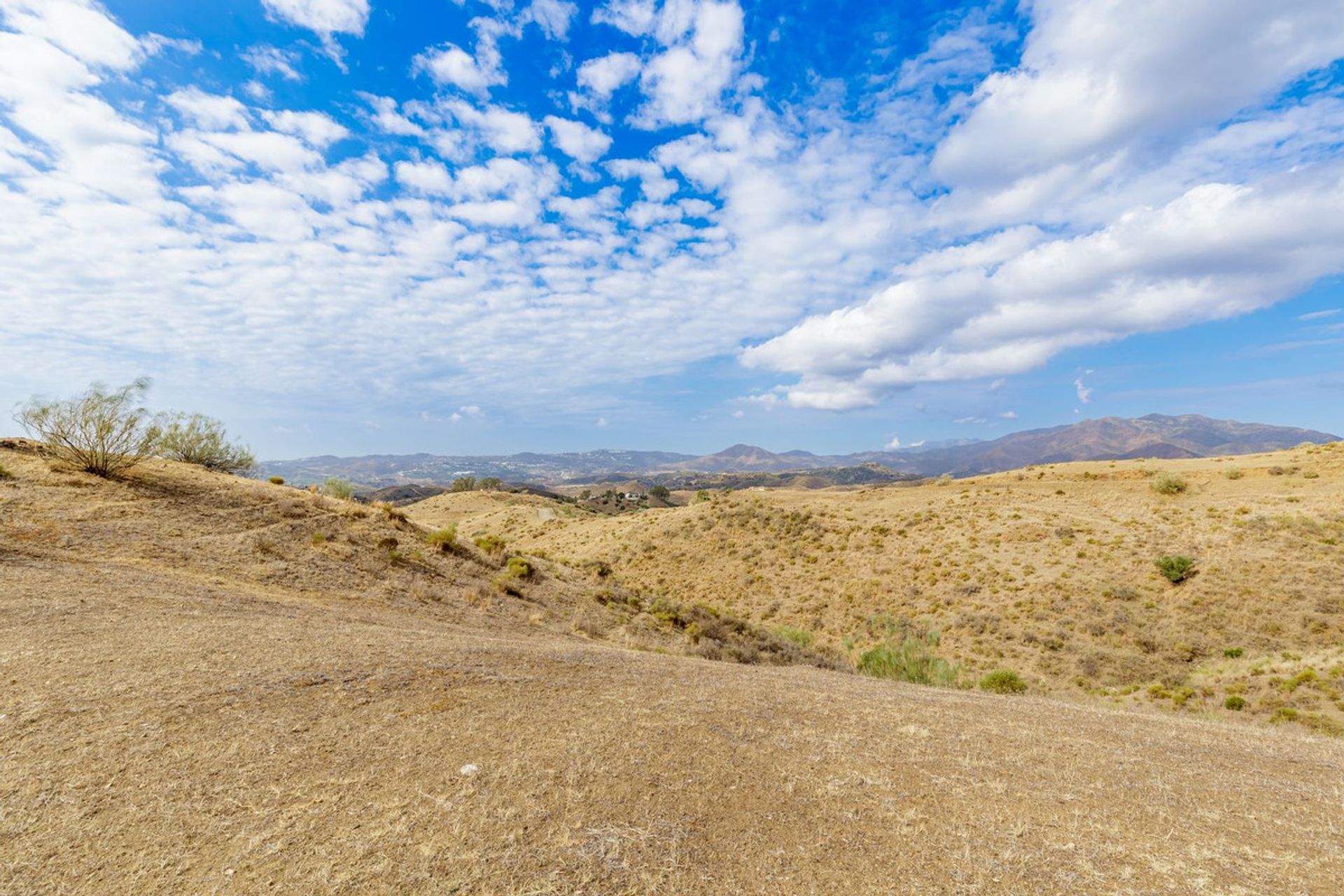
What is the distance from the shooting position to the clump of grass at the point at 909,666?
1934 cm

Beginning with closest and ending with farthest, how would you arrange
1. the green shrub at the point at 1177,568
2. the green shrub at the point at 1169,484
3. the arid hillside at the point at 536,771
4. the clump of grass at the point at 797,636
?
the arid hillside at the point at 536,771, the clump of grass at the point at 797,636, the green shrub at the point at 1177,568, the green shrub at the point at 1169,484

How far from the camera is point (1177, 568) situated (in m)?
27.1

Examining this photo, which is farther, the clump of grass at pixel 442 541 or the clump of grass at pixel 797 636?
the clump of grass at pixel 797 636

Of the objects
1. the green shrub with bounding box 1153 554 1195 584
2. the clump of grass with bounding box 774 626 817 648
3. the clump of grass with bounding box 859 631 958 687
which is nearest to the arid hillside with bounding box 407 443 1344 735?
the clump of grass with bounding box 774 626 817 648

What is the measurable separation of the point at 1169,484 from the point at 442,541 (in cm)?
4630

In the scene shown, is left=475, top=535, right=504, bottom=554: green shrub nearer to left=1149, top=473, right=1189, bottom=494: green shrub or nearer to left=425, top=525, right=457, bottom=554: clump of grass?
left=425, top=525, right=457, bottom=554: clump of grass

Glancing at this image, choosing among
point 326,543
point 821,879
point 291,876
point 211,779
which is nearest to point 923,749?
point 821,879

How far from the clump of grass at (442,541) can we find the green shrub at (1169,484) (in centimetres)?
4561

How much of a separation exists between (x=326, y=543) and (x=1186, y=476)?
54.3 meters

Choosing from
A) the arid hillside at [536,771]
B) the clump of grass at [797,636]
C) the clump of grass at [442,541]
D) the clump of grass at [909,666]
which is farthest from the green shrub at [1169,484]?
the clump of grass at [442,541]

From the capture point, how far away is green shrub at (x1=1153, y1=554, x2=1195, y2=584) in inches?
1058

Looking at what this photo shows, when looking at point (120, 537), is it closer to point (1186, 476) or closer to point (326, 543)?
point (326, 543)

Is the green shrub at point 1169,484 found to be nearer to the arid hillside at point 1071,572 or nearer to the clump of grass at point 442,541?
the arid hillside at point 1071,572

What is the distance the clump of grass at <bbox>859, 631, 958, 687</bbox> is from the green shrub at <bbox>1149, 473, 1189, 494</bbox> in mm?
27374
